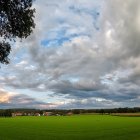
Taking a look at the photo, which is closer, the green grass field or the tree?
the tree

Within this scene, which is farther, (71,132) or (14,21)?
(71,132)

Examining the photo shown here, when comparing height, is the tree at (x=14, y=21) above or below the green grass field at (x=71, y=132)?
above

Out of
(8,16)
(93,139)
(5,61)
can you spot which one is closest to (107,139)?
(93,139)

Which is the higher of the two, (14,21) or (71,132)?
(14,21)

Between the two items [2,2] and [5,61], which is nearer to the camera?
[2,2]

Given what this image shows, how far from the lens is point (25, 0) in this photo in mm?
23750

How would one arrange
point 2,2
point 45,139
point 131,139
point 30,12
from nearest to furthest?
point 2,2, point 30,12, point 131,139, point 45,139

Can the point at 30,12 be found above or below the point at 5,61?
above

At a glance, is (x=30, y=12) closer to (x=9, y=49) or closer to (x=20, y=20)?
(x=20, y=20)

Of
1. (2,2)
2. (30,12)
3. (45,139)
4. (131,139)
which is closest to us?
(2,2)

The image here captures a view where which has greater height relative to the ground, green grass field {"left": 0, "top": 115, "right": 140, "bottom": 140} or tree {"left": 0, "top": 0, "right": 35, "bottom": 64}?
tree {"left": 0, "top": 0, "right": 35, "bottom": 64}

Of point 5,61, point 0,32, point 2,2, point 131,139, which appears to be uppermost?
point 2,2

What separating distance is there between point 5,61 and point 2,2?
479 centimetres

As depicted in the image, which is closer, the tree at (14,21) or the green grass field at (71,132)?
the tree at (14,21)
